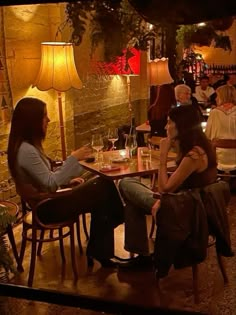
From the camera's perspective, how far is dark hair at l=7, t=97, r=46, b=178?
2.83 metres

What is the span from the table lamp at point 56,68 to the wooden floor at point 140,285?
138 cm

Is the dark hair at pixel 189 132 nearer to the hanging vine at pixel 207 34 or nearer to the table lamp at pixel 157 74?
the hanging vine at pixel 207 34

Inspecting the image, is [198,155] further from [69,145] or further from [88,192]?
[69,145]

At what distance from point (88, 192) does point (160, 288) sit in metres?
0.75

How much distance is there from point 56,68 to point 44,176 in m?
1.26

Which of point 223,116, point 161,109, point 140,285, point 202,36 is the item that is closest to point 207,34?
point 202,36

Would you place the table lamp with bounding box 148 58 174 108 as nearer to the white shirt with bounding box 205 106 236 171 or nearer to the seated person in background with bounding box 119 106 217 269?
the white shirt with bounding box 205 106 236 171

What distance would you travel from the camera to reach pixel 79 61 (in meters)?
4.39

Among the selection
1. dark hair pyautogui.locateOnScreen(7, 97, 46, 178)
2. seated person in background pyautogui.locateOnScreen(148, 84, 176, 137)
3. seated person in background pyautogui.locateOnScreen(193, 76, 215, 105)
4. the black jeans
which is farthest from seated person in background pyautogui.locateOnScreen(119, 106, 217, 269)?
seated person in background pyautogui.locateOnScreen(148, 84, 176, 137)

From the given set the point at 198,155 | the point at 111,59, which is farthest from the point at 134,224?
the point at 111,59

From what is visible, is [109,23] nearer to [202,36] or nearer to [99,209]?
[202,36]

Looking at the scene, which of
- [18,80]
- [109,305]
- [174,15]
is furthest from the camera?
[18,80]

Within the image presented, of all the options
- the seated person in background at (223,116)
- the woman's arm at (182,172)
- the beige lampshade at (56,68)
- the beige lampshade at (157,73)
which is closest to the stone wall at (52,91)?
the beige lampshade at (56,68)

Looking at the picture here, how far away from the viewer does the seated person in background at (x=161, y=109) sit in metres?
4.31
